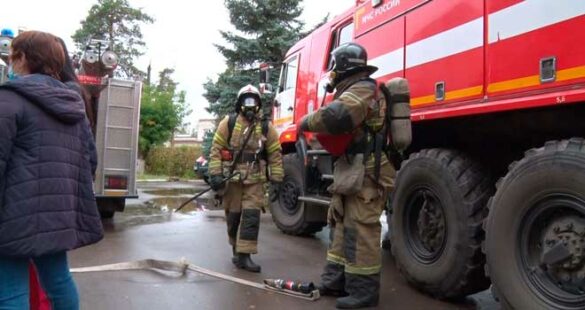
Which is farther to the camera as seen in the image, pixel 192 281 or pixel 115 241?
pixel 115 241

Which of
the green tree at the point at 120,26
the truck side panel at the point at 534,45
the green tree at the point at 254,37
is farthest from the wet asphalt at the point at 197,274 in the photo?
the green tree at the point at 120,26

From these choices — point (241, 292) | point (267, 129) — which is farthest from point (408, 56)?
point (241, 292)

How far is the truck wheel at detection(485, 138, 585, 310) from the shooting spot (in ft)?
10.6

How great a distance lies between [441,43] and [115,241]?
4.54m

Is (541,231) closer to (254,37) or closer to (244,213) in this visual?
(244,213)

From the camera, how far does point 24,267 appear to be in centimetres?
255

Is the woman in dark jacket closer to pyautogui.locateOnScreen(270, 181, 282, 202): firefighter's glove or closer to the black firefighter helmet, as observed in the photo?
the black firefighter helmet

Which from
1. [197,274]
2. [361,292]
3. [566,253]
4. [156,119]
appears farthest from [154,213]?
[156,119]

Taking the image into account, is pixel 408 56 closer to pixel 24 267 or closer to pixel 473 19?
pixel 473 19

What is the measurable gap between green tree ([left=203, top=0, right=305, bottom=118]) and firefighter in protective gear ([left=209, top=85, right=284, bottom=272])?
1431 centimetres

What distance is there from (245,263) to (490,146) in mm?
2481

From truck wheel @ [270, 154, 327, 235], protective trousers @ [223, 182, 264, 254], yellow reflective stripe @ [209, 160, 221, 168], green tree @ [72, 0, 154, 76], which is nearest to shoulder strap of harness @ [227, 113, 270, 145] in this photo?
yellow reflective stripe @ [209, 160, 221, 168]

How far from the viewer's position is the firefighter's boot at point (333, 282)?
14.9 ft

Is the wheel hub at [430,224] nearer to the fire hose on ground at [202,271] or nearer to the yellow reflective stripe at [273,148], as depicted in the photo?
the fire hose on ground at [202,271]
